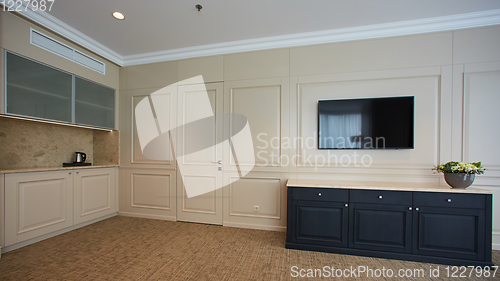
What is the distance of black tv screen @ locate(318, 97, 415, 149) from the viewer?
2.77 m

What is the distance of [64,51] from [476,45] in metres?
5.46

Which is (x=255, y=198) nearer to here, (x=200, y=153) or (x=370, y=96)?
(x=200, y=153)

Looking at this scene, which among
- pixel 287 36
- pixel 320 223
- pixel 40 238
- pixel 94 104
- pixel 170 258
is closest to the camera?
pixel 170 258

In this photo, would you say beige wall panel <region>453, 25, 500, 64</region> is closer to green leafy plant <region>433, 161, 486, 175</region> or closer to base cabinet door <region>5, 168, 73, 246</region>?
green leafy plant <region>433, 161, 486, 175</region>

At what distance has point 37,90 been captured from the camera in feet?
8.80

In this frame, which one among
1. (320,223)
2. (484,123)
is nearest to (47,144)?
(320,223)

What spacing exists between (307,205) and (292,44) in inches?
89.9

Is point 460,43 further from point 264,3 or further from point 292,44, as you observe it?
point 264,3

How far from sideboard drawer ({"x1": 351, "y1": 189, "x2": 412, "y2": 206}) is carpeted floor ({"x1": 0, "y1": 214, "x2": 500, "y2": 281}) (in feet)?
2.08

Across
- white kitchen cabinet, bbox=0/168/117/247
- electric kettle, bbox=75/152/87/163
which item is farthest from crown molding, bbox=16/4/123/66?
white kitchen cabinet, bbox=0/168/117/247

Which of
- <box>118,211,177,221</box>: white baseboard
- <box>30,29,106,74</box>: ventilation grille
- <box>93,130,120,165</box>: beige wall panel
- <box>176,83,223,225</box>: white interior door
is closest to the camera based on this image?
<box>30,29,106,74</box>: ventilation grille

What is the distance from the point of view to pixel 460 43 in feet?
8.90

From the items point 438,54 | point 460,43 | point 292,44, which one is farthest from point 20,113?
point 460,43

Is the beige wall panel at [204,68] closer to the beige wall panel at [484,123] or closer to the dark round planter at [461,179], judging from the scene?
the dark round planter at [461,179]
